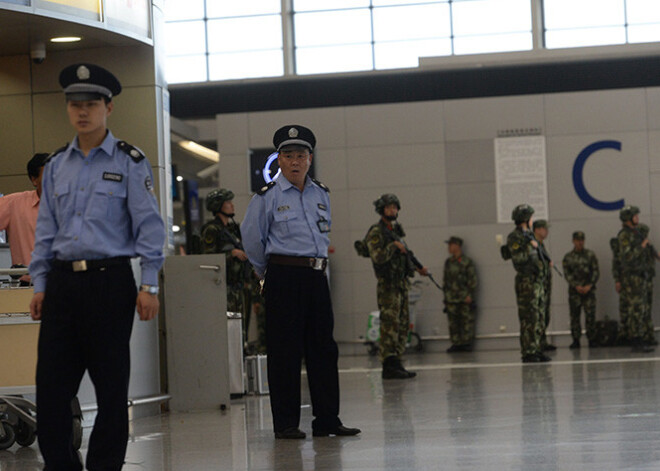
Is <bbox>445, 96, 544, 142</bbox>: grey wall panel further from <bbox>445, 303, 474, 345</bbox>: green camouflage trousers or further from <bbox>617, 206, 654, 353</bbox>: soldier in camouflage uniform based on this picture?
<bbox>445, 303, 474, 345</bbox>: green camouflage trousers

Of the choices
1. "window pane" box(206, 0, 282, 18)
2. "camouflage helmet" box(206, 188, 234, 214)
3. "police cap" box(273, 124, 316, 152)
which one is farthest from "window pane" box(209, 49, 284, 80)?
"police cap" box(273, 124, 316, 152)

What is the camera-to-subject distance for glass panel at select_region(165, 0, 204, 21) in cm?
2300

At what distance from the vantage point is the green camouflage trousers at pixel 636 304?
56.2 feet

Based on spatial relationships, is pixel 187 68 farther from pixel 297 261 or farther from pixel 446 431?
pixel 446 431

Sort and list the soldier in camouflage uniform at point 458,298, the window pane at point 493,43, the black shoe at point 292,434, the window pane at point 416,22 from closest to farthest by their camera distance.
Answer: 1. the black shoe at point 292,434
2. the soldier in camouflage uniform at point 458,298
3. the window pane at point 493,43
4. the window pane at point 416,22

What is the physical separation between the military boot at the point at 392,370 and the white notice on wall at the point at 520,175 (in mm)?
7581

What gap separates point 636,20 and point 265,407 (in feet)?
50.8

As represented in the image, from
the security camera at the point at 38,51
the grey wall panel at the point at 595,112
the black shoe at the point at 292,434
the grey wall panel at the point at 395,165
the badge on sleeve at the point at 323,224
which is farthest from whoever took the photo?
the grey wall panel at the point at 395,165

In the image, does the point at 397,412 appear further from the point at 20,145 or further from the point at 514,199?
the point at 514,199

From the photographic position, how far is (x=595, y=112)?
61.7 ft

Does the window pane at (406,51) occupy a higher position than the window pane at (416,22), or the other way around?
the window pane at (416,22)

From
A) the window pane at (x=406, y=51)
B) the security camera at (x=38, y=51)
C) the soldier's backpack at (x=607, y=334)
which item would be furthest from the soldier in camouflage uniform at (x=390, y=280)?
the window pane at (x=406, y=51)

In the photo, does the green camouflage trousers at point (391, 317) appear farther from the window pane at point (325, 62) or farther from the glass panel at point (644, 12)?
the glass panel at point (644, 12)

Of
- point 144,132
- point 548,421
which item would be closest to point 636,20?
point 144,132
